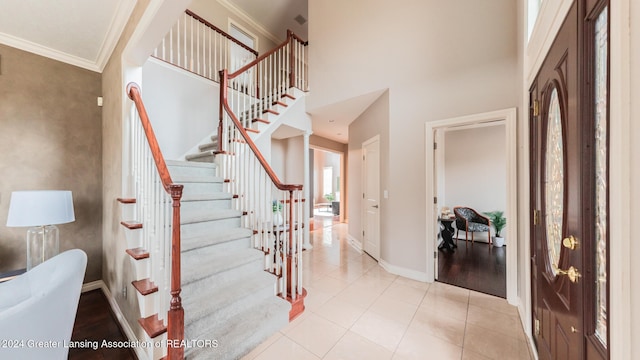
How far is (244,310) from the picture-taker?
1.98m

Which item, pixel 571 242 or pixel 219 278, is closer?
pixel 571 242

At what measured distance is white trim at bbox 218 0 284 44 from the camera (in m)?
4.94

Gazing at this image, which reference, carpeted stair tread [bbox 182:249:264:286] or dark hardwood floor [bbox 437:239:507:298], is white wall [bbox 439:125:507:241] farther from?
carpeted stair tread [bbox 182:249:264:286]

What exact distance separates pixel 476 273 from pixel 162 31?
174 inches

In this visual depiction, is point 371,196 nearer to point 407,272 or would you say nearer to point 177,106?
point 407,272

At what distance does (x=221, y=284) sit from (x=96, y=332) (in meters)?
1.15

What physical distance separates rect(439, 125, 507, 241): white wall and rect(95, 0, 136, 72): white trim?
562 centimetres

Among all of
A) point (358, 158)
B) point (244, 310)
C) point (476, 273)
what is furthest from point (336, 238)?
point (244, 310)

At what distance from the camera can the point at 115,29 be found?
6.88 ft

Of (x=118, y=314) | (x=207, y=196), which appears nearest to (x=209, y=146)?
(x=207, y=196)

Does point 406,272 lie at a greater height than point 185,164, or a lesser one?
lesser

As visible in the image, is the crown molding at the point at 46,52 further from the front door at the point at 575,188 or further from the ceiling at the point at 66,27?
the front door at the point at 575,188

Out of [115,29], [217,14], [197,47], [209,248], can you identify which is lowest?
[209,248]
